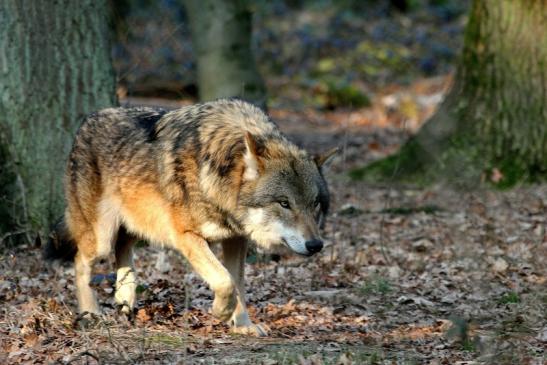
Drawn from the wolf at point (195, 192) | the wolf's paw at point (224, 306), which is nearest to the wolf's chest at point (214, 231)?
the wolf at point (195, 192)

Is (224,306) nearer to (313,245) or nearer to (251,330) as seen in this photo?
(251,330)

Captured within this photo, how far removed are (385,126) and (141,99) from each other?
5.37 meters

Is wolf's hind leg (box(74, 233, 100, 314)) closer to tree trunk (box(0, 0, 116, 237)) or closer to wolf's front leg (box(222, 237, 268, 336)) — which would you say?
wolf's front leg (box(222, 237, 268, 336))

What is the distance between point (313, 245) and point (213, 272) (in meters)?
0.85

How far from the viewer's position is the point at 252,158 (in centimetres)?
667

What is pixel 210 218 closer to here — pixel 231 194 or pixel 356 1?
pixel 231 194

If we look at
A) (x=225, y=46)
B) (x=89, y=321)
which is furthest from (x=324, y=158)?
(x=225, y=46)

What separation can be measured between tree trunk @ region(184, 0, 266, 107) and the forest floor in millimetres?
3791

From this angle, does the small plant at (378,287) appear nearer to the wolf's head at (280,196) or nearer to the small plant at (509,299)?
the small plant at (509,299)

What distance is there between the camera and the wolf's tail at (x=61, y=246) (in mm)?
7977

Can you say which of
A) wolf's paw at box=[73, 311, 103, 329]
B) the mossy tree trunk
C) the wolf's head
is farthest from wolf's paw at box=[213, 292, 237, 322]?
the mossy tree trunk

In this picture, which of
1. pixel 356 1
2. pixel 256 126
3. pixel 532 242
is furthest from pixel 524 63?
pixel 356 1

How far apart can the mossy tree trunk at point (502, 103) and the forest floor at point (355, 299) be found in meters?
0.46

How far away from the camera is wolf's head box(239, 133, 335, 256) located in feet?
21.6
